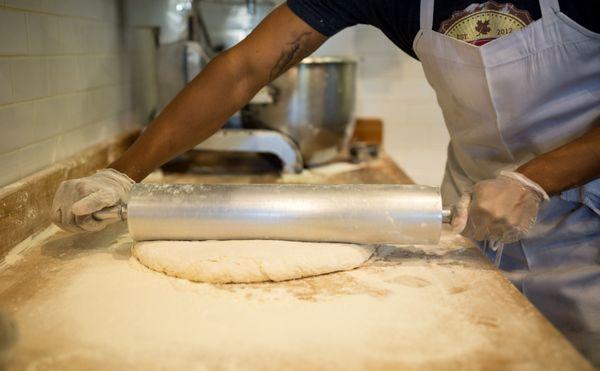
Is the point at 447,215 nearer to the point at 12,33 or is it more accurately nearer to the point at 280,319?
the point at 280,319

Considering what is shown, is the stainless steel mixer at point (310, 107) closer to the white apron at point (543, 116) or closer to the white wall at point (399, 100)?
the white apron at point (543, 116)

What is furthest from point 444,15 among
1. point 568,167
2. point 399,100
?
point 399,100

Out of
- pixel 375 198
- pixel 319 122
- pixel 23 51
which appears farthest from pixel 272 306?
pixel 319 122

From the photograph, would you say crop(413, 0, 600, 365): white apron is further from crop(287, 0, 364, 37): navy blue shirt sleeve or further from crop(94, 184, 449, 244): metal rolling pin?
crop(94, 184, 449, 244): metal rolling pin

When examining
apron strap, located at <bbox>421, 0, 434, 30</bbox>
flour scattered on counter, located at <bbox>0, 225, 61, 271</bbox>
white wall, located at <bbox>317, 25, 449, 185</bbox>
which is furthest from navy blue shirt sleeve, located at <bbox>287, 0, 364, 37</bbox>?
white wall, located at <bbox>317, 25, 449, 185</bbox>

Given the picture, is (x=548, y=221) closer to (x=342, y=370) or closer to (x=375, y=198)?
(x=375, y=198)

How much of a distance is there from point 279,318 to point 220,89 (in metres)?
0.67

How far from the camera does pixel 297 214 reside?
1.05m

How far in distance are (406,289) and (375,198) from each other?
193mm

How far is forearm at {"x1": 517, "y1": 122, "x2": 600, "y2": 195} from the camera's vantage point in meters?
1.04

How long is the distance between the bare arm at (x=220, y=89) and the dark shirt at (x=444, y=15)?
0.05 meters

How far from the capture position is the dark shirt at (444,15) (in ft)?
3.74

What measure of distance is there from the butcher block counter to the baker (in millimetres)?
132

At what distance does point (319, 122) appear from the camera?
1.91 m
